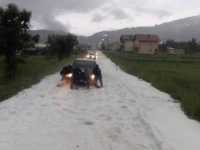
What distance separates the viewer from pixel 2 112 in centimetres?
913

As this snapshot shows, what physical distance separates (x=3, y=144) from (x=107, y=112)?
4.15 meters

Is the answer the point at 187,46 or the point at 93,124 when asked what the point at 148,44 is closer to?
the point at 187,46

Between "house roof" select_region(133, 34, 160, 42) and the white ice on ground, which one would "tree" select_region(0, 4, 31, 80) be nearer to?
the white ice on ground

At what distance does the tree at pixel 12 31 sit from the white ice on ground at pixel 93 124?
18.6 feet

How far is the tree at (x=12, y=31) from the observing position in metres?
17.1

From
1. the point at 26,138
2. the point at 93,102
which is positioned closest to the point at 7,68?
the point at 93,102

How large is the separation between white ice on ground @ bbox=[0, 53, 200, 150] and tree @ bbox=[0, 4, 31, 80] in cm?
566

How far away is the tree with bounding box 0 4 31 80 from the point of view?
17109 mm

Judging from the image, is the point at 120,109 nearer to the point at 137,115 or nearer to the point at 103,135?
the point at 137,115

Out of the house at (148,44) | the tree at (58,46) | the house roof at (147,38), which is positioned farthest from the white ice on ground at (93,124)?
the house at (148,44)

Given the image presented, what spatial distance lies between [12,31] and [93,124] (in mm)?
10606

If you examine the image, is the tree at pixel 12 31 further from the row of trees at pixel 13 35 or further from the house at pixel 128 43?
the house at pixel 128 43

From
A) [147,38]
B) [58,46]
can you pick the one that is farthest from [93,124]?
[147,38]

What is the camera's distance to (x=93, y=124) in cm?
823
